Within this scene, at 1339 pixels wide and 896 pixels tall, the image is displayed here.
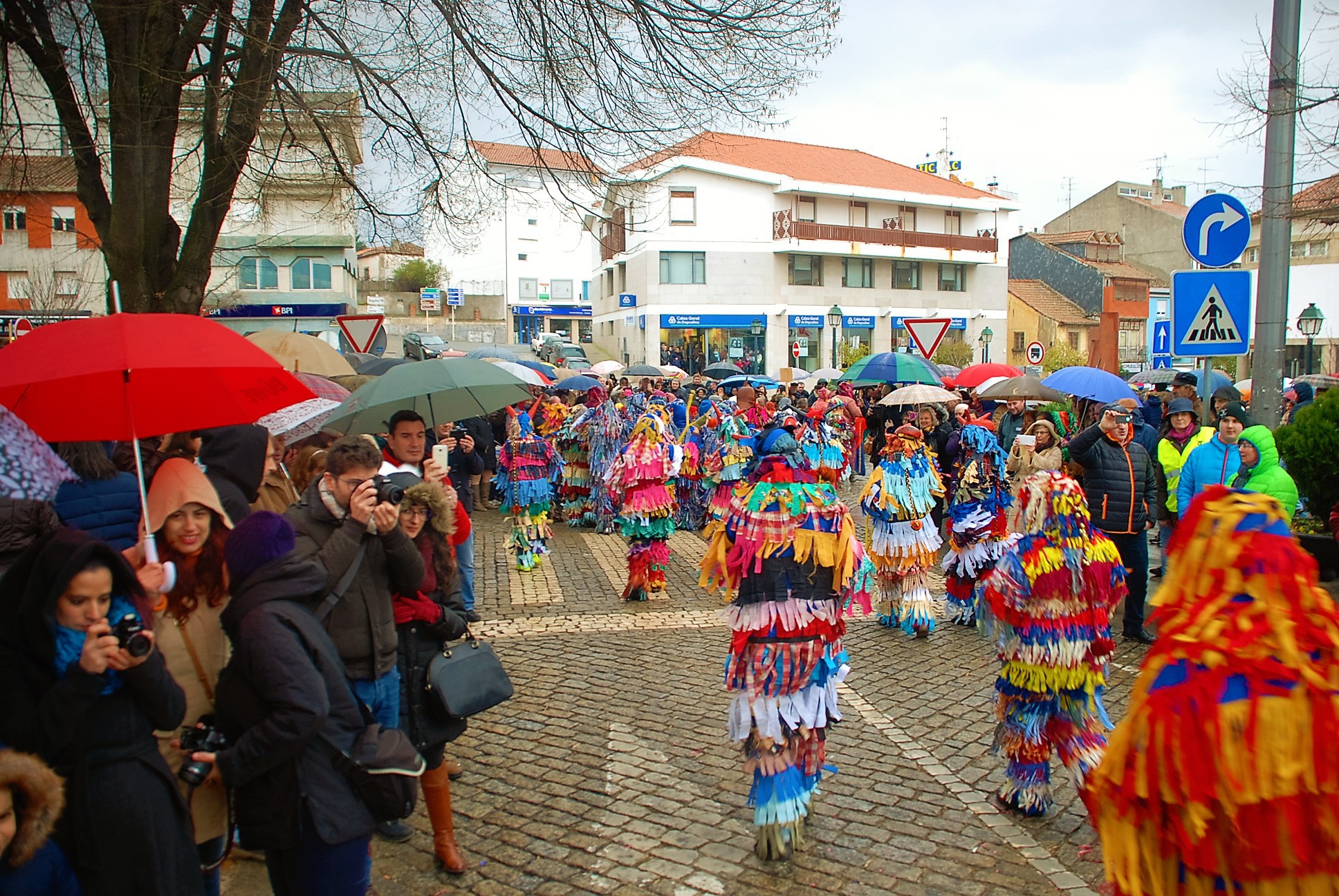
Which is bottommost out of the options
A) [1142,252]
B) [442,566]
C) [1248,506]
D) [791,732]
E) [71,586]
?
[791,732]

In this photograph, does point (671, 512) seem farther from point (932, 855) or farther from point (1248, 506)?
point (1248, 506)

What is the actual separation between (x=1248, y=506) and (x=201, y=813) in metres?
3.31

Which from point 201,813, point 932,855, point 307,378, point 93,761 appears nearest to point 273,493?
point 307,378

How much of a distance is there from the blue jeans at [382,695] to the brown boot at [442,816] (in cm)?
38

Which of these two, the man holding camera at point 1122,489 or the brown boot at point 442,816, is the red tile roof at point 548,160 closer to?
the man holding camera at point 1122,489

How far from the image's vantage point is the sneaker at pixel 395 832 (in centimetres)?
429

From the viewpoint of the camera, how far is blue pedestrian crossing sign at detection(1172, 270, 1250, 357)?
235 inches

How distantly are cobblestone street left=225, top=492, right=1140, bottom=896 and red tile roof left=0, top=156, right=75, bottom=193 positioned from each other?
5.67 m

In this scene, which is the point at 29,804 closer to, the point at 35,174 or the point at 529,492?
the point at 529,492

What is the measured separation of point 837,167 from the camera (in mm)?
43656

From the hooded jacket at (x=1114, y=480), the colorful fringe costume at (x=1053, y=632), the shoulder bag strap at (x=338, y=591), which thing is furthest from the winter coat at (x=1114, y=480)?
the shoulder bag strap at (x=338, y=591)

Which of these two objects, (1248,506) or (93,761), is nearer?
(1248,506)

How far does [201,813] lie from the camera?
3.02 metres

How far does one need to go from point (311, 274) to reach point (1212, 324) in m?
36.5
